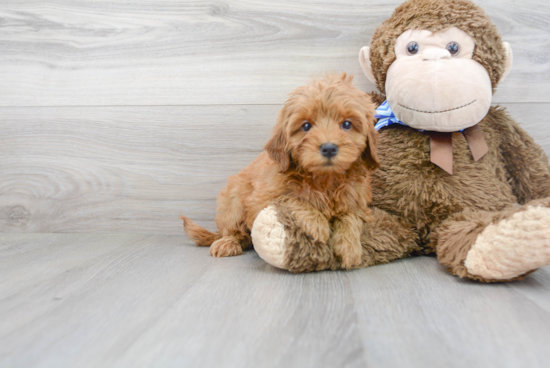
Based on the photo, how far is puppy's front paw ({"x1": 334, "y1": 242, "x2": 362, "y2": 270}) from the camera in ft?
3.75

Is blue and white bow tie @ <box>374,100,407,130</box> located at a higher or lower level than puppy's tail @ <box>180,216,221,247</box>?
higher

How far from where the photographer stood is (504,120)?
136cm

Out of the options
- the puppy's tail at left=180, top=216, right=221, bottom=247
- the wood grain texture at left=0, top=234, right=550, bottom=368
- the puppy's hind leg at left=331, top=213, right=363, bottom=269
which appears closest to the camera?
the wood grain texture at left=0, top=234, right=550, bottom=368

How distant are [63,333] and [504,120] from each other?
137 cm

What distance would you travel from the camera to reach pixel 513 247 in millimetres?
958

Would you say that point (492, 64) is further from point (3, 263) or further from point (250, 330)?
point (3, 263)

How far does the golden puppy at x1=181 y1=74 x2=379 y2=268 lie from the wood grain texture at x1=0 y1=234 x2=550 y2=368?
0.46ft

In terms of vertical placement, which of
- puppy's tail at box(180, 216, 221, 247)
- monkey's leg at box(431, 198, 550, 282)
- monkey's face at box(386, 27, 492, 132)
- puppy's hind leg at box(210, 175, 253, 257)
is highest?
monkey's face at box(386, 27, 492, 132)

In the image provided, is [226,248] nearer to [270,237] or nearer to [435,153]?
[270,237]

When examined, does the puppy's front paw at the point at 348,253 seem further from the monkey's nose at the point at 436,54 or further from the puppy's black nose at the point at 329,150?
the monkey's nose at the point at 436,54

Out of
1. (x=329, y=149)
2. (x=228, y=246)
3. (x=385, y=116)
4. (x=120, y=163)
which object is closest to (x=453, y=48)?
(x=385, y=116)

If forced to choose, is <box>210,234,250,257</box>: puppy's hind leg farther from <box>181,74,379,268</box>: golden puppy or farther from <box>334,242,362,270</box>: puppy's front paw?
<box>334,242,362,270</box>: puppy's front paw

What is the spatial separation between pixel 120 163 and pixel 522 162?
149cm

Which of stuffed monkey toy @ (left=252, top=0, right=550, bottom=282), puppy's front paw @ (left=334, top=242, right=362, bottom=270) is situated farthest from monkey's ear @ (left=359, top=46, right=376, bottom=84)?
puppy's front paw @ (left=334, top=242, right=362, bottom=270)
